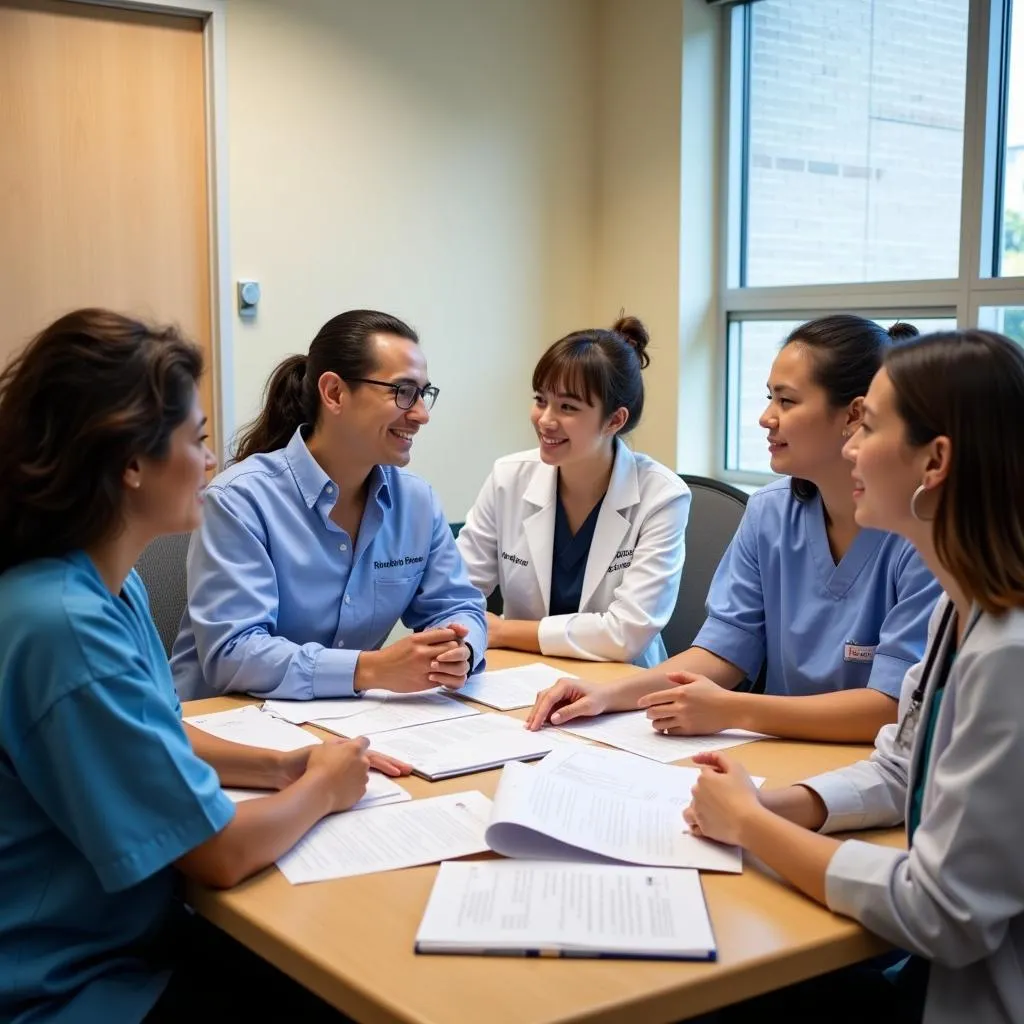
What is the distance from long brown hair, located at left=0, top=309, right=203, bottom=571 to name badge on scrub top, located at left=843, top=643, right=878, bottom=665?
1.12 metres

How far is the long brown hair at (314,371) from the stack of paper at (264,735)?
58 centimetres

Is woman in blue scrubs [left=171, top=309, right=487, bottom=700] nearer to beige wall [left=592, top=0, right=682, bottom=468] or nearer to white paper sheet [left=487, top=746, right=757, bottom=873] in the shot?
white paper sheet [left=487, top=746, right=757, bottom=873]

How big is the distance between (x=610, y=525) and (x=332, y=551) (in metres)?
0.68

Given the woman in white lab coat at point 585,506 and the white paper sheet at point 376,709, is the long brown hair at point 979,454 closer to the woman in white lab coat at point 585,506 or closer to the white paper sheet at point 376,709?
the white paper sheet at point 376,709

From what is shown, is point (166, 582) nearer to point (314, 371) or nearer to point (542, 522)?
point (314, 371)

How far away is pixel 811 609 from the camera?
1971mm

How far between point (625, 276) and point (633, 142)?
45 cm

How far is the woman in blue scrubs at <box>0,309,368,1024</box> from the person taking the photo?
119cm

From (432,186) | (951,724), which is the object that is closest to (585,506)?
(951,724)

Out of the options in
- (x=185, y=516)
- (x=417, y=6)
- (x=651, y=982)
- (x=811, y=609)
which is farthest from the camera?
(x=417, y=6)

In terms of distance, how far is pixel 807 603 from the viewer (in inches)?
78.0

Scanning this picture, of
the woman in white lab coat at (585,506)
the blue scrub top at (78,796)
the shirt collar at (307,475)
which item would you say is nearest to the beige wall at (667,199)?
the woman in white lab coat at (585,506)

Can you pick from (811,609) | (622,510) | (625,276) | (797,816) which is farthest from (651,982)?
(625,276)

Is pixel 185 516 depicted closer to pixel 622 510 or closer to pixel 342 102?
pixel 622 510
